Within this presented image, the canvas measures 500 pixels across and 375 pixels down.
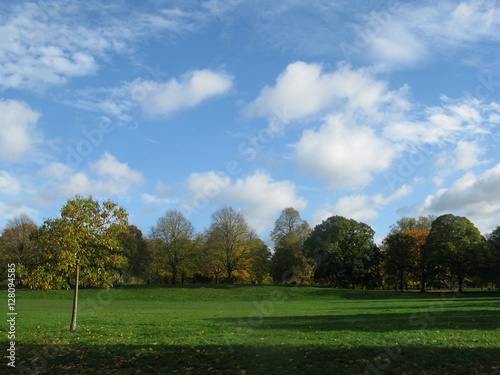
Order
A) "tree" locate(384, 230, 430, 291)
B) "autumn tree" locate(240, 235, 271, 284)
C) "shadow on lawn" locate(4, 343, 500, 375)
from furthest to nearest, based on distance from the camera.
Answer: "autumn tree" locate(240, 235, 271, 284), "tree" locate(384, 230, 430, 291), "shadow on lawn" locate(4, 343, 500, 375)

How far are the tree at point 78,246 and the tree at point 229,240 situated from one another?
54314 mm

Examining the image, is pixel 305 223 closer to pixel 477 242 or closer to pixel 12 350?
pixel 477 242

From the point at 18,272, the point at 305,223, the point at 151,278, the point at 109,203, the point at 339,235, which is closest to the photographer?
the point at 18,272

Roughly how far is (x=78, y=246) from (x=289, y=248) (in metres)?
62.2

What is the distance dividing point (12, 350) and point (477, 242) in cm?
6888

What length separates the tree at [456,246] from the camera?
63062 mm

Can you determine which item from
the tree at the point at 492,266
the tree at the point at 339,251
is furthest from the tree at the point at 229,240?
the tree at the point at 492,266

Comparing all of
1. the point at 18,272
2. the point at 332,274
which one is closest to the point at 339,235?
the point at 332,274

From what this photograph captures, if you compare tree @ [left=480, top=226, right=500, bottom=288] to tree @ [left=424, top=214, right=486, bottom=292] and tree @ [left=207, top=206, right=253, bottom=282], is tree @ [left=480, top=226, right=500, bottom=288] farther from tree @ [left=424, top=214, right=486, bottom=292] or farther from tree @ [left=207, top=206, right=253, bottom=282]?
tree @ [left=207, top=206, right=253, bottom=282]

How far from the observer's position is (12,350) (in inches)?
530

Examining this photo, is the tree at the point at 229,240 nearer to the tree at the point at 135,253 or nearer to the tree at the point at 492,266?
the tree at the point at 135,253

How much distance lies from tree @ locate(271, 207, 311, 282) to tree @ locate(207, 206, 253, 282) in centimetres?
856

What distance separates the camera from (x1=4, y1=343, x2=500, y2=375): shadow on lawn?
11047 millimetres

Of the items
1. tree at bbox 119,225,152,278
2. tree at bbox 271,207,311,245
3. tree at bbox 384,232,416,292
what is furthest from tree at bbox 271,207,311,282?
tree at bbox 119,225,152,278
